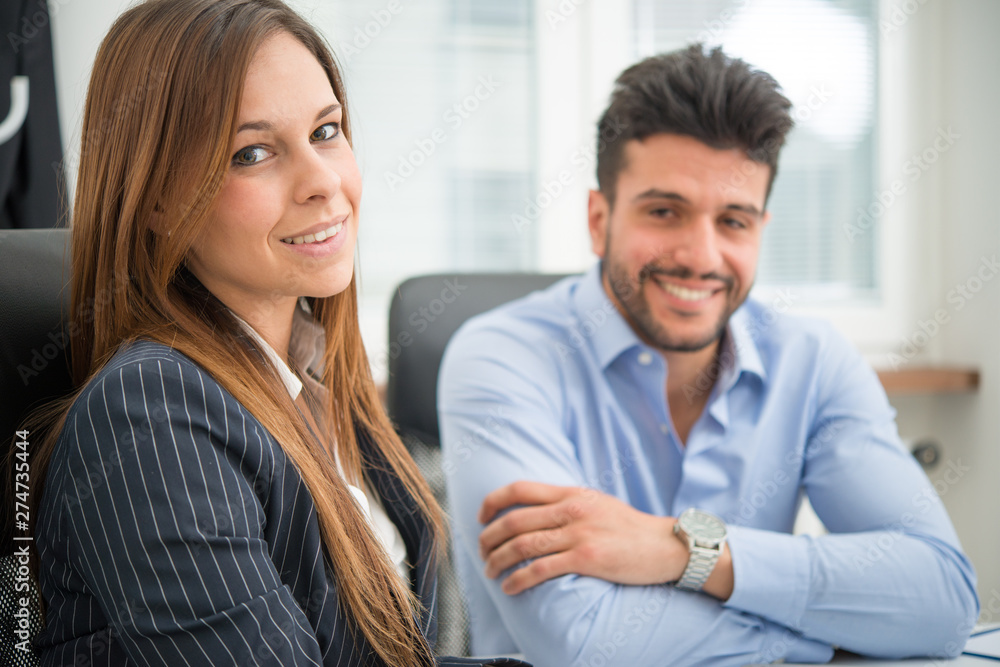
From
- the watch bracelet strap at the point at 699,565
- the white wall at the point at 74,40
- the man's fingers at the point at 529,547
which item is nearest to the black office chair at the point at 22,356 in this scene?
the man's fingers at the point at 529,547

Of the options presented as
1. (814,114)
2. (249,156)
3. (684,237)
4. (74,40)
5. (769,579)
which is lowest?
(769,579)

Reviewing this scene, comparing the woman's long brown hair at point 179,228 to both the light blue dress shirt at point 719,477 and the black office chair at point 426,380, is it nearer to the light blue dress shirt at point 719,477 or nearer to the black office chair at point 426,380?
the light blue dress shirt at point 719,477

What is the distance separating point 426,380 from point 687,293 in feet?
1.63

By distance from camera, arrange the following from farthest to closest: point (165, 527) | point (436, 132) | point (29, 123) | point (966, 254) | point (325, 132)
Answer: point (966, 254)
point (436, 132)
point (29, 123)
point (325, 132)
point (165, 527)

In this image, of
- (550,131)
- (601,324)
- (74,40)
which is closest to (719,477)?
(601,324)

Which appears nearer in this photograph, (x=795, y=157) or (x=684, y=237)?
(x=684, y=237)

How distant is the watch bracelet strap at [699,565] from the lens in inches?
38.0

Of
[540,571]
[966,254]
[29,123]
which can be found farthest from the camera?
[966,254]

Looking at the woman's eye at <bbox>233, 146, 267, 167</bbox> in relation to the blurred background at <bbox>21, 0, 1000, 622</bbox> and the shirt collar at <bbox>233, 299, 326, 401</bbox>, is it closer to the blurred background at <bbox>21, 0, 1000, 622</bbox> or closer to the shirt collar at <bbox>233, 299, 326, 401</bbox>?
the shirt collar at <bbox>233, 299, 326, 401</bbox>

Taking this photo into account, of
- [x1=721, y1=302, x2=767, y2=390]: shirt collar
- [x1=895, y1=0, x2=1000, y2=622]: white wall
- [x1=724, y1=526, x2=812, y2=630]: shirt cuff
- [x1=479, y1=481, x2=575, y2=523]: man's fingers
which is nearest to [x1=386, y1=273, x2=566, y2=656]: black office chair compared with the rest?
[x1=479, y1=481, x2=575, y2=523]: man's fingers

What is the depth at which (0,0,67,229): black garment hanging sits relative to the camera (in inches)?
63.7

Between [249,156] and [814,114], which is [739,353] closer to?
[249,156]

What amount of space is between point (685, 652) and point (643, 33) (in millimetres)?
1850

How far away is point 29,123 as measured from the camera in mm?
1669
